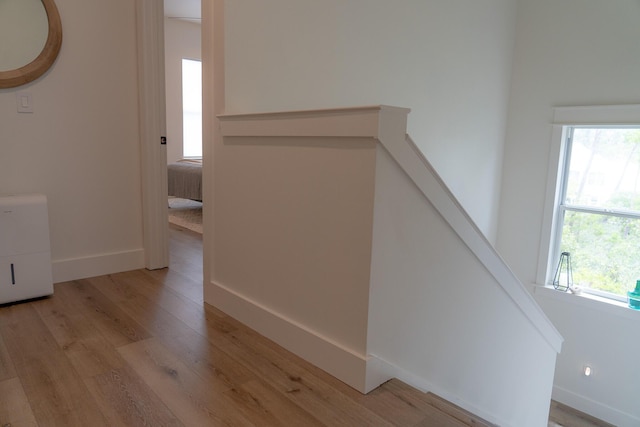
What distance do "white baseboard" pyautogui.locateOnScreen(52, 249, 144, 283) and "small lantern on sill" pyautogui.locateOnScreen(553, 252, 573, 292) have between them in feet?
12.8

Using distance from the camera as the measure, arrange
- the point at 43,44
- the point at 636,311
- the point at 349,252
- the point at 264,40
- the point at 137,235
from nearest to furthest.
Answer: the point at 349,252, the point at 264,40, the point at 43,44, the point at 137,235, the point at 636,311

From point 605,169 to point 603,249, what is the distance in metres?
0.76

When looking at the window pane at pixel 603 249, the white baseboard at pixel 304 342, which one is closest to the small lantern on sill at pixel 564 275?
the window pane at pixel 603 249

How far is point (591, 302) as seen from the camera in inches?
161

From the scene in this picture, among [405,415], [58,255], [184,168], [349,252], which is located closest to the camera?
[405,415]

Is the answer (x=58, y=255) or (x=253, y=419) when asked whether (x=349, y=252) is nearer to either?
(x=253, y=419)

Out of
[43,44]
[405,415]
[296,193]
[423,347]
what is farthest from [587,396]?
[43,44]

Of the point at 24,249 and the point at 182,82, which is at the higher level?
the point at 182,82

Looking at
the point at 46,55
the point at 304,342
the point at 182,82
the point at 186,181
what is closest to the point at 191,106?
the point at 182,82

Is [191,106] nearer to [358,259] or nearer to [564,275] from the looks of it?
[564,275]

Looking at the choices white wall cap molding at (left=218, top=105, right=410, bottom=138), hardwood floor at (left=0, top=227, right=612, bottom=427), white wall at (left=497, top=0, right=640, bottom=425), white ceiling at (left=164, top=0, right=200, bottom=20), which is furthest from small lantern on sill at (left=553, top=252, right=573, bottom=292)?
white ceiling at (left=164, top=0, right=200, bottom=20)

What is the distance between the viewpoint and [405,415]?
1456 millimetres

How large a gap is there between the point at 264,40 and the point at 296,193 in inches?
36.3

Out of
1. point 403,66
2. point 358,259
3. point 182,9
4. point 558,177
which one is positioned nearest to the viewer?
point 358,259
